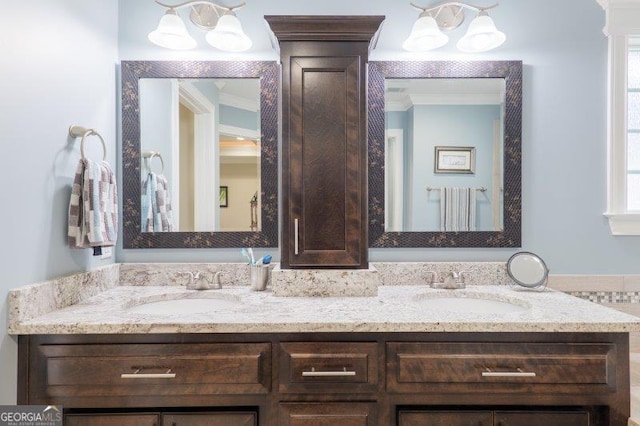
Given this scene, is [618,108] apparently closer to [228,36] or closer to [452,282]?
[452,282]

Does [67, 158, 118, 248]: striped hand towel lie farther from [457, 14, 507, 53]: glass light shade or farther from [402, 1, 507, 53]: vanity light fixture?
[457, 14, 507, 53]: glass light shade

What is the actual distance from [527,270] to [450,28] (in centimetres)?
120

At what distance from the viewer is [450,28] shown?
1871 mm

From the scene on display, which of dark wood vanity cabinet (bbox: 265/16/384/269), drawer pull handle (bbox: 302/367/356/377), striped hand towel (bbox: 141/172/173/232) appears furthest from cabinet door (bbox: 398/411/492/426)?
striped hand towel (bbox: 141/172/173/232)

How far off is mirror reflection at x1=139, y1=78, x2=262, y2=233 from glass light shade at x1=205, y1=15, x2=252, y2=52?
0.15m

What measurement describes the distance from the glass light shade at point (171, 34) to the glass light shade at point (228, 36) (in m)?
0.10

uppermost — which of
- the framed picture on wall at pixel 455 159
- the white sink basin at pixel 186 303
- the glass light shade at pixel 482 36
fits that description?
the glass light shade at pixel 482 36

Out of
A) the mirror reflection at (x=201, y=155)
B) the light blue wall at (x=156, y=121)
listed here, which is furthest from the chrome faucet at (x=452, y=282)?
the light blue wall at (x=156, y=121)

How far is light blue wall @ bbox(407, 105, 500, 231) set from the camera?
6.20ft

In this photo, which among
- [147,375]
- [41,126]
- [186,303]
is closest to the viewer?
Answer: [147,375]

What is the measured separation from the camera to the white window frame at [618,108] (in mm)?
1862

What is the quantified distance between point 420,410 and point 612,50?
190 cm

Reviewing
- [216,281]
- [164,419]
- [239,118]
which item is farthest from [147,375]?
[239,118]

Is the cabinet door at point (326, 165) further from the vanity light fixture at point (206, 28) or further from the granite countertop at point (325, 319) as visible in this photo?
the vanity light fixture at point (206, 28)
